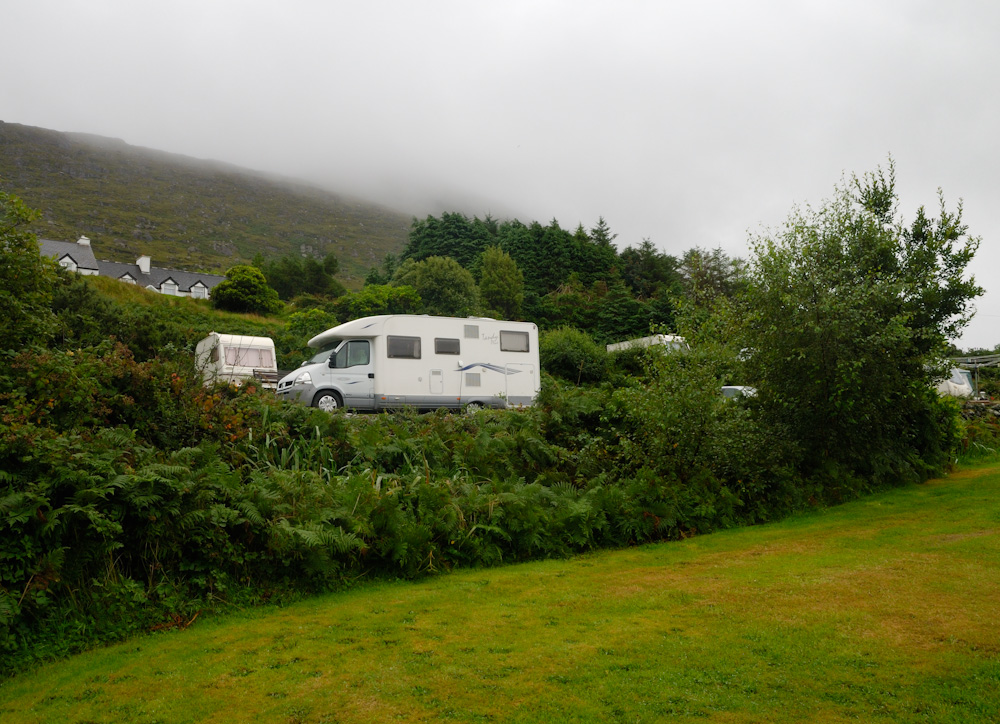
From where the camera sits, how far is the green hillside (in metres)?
127

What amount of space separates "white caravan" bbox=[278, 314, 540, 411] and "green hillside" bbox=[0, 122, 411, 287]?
9323cm

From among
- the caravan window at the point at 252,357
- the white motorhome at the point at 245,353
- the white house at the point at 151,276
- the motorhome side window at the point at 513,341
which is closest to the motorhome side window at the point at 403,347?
the motorhome side window at the point at 513,341

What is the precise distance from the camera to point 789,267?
11.1m

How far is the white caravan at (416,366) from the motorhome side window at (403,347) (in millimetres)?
25

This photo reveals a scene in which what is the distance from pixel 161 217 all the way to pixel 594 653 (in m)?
165

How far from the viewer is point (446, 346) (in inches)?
763

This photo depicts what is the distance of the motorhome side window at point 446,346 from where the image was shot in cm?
1922

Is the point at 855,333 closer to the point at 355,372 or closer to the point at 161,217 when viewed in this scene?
the point at 355,372

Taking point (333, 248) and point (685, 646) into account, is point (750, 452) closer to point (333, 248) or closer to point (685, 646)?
point (685, 646)

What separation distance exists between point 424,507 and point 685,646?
141 inches

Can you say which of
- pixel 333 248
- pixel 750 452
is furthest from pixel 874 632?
pixel 333 248

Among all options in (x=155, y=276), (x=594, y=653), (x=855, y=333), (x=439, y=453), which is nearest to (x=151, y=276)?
(x=155, y=276)

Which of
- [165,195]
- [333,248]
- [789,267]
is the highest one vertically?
[165,195]

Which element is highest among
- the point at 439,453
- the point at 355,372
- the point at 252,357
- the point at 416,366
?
the point at 252,357
